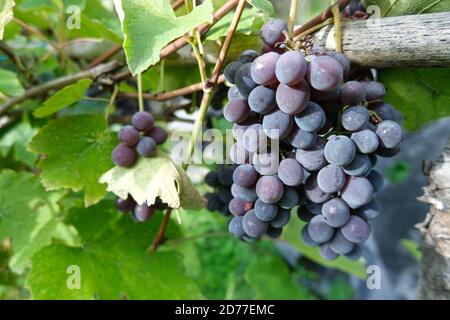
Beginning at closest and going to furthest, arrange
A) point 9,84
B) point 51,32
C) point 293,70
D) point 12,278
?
point 293,70 → point 9,84 → point 12,278 → point 51,32

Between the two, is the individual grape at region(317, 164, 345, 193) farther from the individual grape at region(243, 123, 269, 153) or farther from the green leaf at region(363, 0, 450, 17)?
the green leaf at region(363, 0, 450, 17)

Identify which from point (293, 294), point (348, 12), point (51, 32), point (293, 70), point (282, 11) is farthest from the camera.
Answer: point (282, 11)

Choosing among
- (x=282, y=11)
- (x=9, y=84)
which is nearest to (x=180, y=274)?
(x=9, y=84)

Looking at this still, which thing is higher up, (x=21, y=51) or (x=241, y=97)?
(x=241, y=97)

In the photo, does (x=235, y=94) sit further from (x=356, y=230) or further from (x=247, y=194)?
(x=356, y=230)

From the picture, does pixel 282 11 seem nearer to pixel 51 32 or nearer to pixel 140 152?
pixel 51 32

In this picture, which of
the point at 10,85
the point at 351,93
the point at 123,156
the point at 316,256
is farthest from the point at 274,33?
the point at 316,256

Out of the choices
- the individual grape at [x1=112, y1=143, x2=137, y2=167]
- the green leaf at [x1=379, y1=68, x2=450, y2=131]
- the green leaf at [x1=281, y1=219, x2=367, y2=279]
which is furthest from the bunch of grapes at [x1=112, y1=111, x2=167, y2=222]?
the green leaf at [x1=281, y1=219, x2=367, y2=279]
